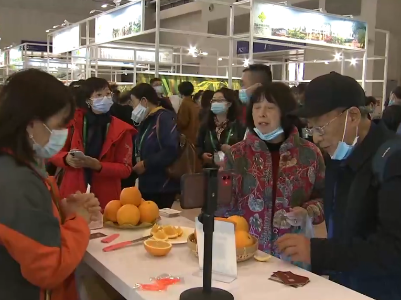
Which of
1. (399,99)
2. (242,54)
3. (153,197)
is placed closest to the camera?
(153,197)

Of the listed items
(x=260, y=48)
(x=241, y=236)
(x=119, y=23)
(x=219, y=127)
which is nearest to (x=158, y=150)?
(x=219, y=127)

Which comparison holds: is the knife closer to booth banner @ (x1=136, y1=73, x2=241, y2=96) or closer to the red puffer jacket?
the red puffer jacket

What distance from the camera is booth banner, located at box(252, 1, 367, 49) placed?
5691mm

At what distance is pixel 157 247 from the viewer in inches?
67.1

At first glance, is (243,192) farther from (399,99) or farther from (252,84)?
(399,99)

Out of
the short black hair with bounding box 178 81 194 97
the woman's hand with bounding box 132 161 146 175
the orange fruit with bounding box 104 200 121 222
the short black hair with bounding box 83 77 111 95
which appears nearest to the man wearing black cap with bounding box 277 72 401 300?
the orange fruit with bounding box 104 200 121 222

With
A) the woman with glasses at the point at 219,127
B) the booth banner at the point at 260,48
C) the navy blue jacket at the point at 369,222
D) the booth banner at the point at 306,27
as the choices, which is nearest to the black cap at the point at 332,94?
the navy blue jacket at the point at 369,222

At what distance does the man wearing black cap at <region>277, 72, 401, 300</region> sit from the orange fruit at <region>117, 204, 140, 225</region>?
706mm

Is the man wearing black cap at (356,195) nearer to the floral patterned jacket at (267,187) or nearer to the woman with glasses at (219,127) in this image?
the floral patterned jacket at (267,187)

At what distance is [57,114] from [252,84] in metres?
2.39

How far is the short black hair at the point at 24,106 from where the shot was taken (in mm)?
1434

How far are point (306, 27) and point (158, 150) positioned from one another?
3.82m

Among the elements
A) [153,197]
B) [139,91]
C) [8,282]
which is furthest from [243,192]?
[139,91]

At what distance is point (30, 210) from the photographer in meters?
1.34
